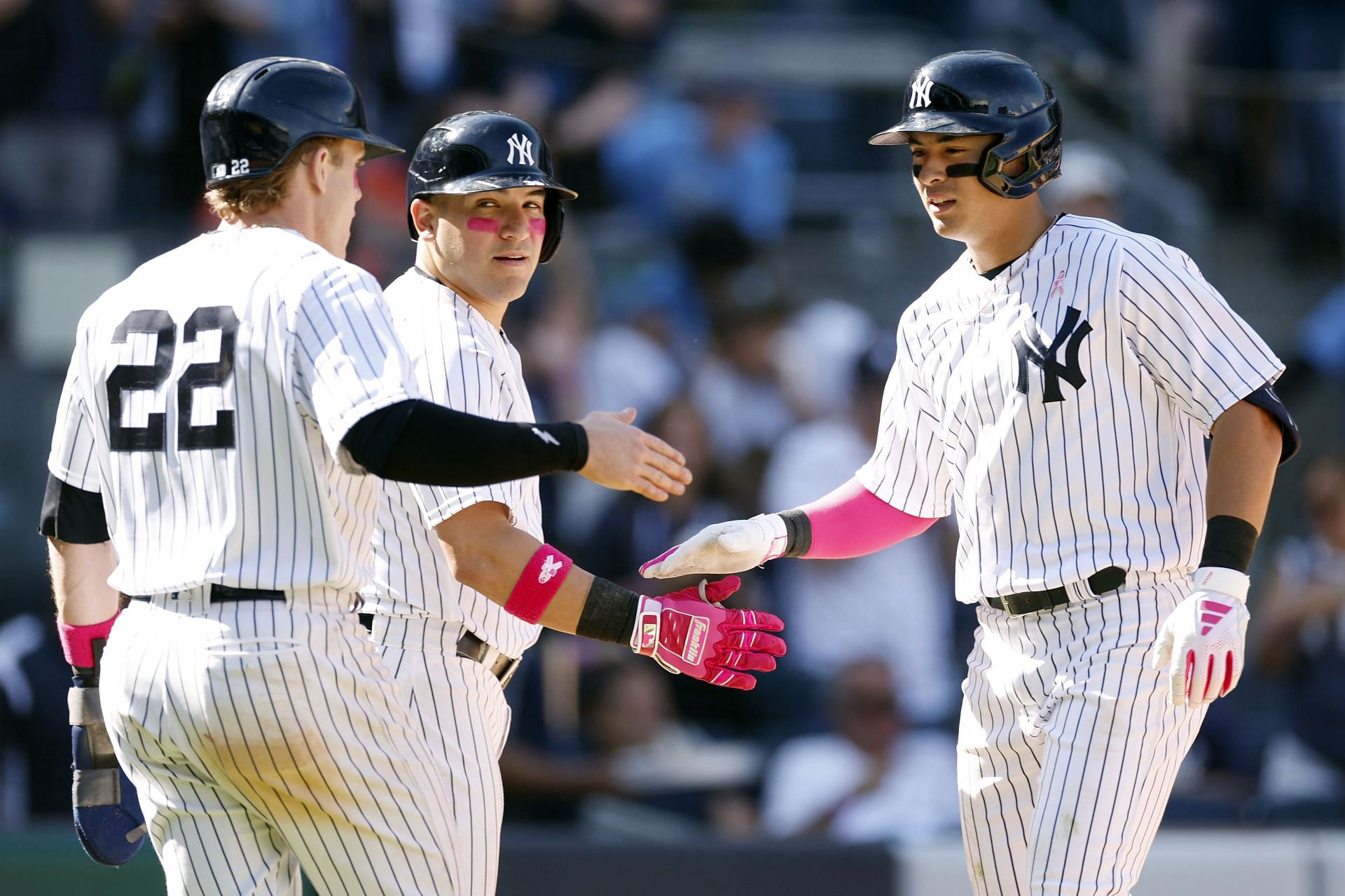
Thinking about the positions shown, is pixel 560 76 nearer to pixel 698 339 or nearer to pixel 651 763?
pixel 698 339

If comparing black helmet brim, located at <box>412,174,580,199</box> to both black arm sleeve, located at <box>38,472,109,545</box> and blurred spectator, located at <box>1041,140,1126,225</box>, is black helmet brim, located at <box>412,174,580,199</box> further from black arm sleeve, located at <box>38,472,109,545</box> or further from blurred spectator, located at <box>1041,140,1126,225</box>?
blurred spectator, located at <box>1041,140,1126,225</box>

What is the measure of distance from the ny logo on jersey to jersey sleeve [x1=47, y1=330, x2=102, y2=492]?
1.92 m

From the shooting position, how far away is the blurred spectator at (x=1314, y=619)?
659 centimetres

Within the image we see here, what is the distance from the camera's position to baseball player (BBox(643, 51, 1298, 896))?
3.41 meters

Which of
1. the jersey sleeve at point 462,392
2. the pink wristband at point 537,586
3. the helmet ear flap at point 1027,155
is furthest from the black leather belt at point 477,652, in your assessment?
the helmet ear flap at point 1027,155

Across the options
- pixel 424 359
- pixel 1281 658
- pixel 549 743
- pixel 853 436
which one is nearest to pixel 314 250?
pixel 424 359

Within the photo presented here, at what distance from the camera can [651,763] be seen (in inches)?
261

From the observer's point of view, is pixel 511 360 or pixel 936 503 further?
pixel 936 503

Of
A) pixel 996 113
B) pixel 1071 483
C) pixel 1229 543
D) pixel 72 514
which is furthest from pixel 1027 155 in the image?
pixel 72 514

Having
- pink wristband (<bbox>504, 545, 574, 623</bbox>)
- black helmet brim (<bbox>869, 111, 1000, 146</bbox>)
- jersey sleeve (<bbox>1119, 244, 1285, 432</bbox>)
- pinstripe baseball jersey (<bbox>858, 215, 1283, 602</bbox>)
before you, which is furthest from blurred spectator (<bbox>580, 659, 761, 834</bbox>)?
jersey sleeve (<bbox>1119, 244, 1285, 432</bbox>)

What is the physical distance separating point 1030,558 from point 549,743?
3.39 m

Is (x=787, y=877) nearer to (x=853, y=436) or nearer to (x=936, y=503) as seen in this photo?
(x=936, y=503)

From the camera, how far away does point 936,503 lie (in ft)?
13.6

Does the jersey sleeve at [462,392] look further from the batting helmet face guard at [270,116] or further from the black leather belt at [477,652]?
the batting helmet face guard at [270,116]
